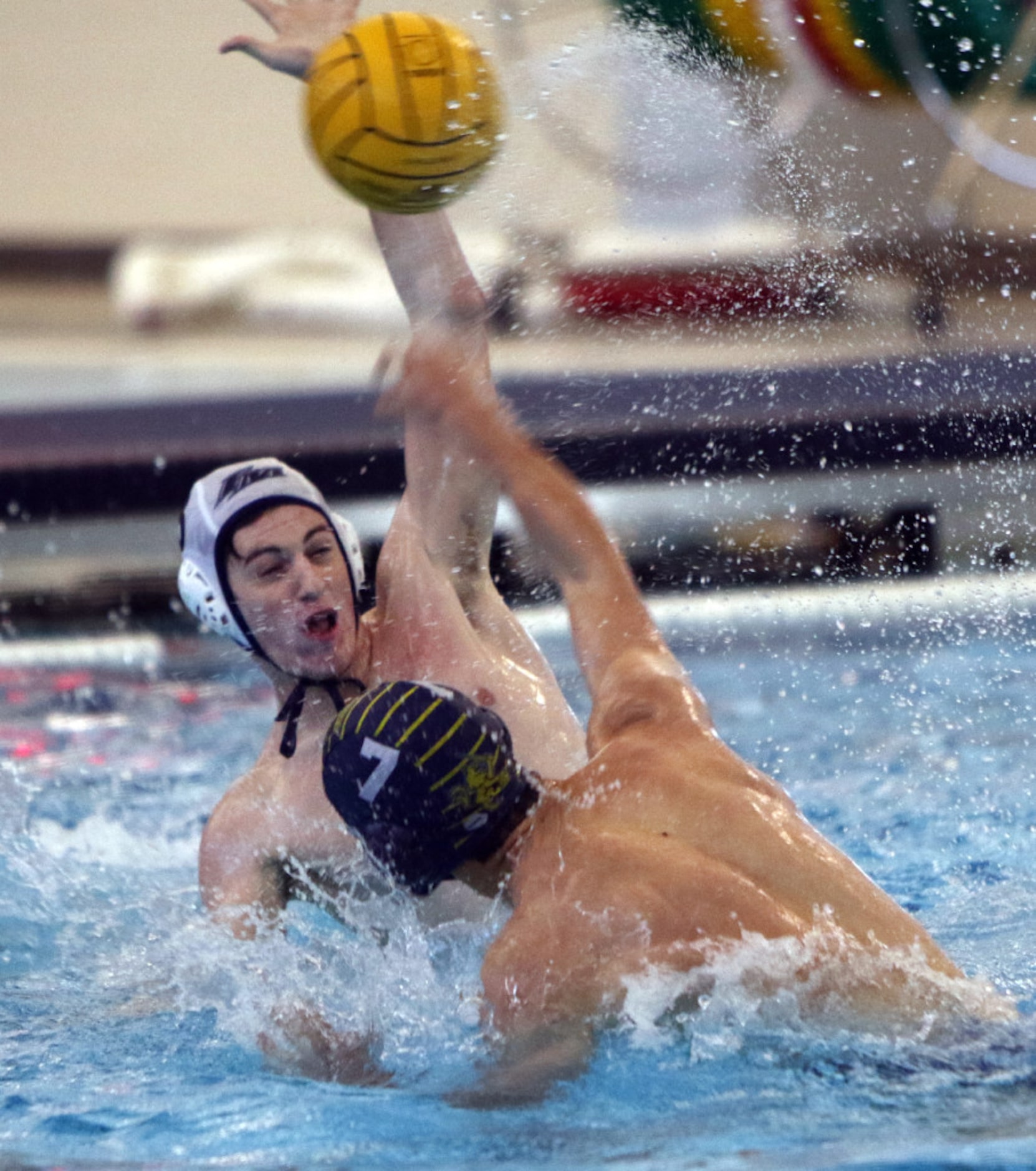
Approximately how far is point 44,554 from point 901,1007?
556 centimetres

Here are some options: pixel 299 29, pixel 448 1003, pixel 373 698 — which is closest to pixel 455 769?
pixel 373 698

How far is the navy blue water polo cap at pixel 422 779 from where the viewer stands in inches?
77.0

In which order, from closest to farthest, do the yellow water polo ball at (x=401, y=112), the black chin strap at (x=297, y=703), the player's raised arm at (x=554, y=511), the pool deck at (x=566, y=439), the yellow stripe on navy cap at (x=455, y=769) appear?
the yellow stripe on navy cap at (x=455, y=769)
the player's raised arm at (x=554, y=511)
the yellow water polo ball at (x=401, y=112)
the black chin strap at (x=297, y=703)
the pool deck at (x=566, y=439)

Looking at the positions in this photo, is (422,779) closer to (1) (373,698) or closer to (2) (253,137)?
(1) (373,698)

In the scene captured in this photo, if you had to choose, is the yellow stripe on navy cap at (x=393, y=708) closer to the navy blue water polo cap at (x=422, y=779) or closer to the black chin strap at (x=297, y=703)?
the navy blue water polo cap at (x=422, y=779)

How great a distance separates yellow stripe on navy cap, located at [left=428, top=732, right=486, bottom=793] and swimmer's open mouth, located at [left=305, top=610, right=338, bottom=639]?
0.79 meters

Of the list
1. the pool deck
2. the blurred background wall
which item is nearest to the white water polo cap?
the pool deck

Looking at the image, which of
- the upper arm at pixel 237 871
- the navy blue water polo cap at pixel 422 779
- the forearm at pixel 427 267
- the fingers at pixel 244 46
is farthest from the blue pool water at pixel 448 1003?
the fingers at pixel 244 46

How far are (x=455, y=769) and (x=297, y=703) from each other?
0.93 metres

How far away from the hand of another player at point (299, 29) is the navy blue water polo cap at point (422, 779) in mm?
1510

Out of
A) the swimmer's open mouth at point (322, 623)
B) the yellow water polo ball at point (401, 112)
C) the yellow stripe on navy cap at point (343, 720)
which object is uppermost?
the yellow water polo ball at point (401, 112)

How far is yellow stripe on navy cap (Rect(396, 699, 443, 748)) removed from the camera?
1.97 meters

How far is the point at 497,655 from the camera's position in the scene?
296 centimetres

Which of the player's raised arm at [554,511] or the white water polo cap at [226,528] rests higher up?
the player's raised arm at [554,511]
